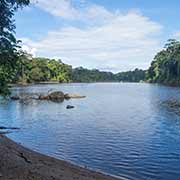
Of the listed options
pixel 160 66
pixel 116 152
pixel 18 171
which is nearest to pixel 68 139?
pixel 116 152

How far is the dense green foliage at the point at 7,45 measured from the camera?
1528cm

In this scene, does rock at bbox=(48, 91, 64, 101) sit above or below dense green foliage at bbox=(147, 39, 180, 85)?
below

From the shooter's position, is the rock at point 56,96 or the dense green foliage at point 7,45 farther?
the rock at point 56,96

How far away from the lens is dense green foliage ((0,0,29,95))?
50.1 ft

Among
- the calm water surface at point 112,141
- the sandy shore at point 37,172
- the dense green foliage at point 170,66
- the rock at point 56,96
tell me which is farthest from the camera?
the dense green foliage at point 170,66

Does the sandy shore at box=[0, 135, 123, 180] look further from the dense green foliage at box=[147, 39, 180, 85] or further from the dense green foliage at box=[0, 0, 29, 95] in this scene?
the dense green foliage at box=[147, 39, 180, 85]

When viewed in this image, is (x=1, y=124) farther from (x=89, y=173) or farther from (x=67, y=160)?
(x=89, y=173)

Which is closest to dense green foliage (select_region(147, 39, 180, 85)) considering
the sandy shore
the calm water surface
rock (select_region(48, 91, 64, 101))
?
rock (select_region(48, 91, 64, 101))

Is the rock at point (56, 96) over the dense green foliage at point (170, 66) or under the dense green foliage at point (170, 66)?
under

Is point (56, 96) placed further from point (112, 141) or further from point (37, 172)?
point (37, 172)

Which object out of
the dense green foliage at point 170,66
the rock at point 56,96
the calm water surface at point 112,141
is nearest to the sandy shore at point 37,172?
the calm water surface at point 112,141

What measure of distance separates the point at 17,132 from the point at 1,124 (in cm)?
639

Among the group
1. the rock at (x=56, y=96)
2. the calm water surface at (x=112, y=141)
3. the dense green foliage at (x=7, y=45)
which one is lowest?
the calm water surface at (x=112, y=141)

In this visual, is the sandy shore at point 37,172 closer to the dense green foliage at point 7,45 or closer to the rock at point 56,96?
the dense green foliage at point 7,45
